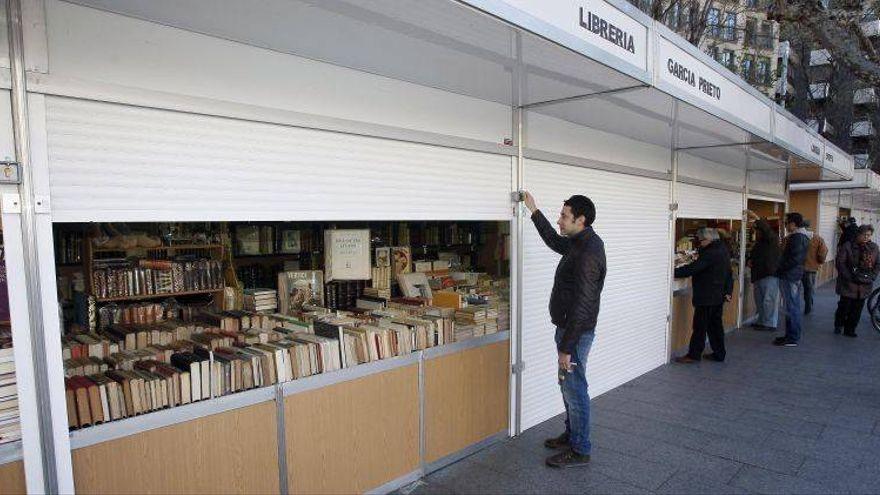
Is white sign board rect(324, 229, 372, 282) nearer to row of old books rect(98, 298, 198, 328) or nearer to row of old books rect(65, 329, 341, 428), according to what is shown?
row of old books rect(65, 329, 341, 428)

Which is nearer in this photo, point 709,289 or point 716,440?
point 716,440

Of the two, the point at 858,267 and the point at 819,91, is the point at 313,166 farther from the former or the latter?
the point at 819,91

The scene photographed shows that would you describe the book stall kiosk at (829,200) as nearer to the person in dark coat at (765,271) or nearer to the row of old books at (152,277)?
the person in dark coat at (765,271)

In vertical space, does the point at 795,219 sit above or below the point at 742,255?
above

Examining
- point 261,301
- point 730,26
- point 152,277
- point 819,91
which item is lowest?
point 261,301

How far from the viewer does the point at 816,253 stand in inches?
336

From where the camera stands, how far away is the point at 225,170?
230 centimetres

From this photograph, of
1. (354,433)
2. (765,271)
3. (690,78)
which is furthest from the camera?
(765,271)

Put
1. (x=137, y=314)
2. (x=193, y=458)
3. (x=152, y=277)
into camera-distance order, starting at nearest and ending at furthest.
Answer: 1. (x=193, y=458)
2. (x=137, y=314)
3. (x=152, y=277)

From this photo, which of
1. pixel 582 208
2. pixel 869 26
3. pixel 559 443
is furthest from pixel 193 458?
pixel 869 26

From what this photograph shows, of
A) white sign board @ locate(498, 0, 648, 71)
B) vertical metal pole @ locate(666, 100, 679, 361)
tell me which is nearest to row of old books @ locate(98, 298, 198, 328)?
white sign board @ locate(498, 0, 648, 71)

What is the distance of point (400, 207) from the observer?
3.07m

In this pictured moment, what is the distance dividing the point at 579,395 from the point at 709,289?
328 cm

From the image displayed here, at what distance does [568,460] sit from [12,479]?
2.97 metres
